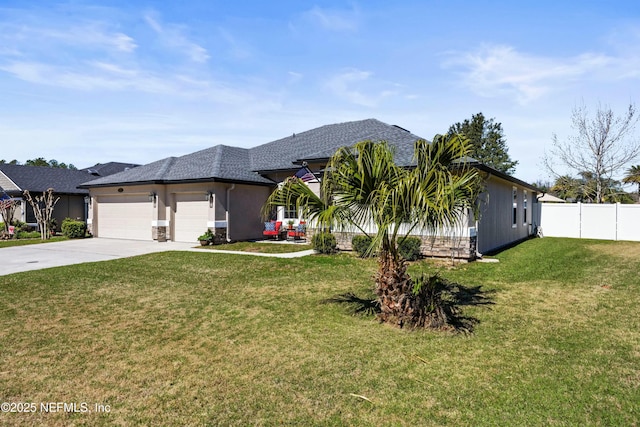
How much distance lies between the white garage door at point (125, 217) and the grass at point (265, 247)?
5.11 meters

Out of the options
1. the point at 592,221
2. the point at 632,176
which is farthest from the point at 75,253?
the point at 632,176

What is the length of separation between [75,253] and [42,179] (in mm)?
17423

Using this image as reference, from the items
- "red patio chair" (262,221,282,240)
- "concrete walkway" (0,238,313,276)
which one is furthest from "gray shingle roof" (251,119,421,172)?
"concrete walkway" (0,238,313,276)

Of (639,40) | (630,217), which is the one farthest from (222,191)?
(630,217)

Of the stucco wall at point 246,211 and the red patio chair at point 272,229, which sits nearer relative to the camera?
the stucco wall at point 246,211

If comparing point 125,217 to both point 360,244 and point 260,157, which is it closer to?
point 260,157

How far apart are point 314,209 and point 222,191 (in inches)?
472

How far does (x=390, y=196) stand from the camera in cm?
569

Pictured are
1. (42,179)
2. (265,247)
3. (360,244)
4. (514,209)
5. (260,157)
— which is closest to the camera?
(360,244)

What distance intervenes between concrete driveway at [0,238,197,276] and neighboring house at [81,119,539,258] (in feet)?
5.03

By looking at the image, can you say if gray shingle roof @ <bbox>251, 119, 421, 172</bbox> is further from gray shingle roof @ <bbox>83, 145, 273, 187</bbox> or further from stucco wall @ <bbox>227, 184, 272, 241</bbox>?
stucco wall @ <bbox>227, 184, 272, 241</bbox>

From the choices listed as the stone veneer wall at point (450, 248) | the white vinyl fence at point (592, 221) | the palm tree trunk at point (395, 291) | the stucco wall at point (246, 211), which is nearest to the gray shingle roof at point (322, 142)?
the stucco wall at point (246, 211)

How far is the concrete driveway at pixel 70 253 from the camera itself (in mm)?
12117

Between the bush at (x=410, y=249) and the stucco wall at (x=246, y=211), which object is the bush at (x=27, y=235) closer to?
the stucco wall at (x=246, y=211)
